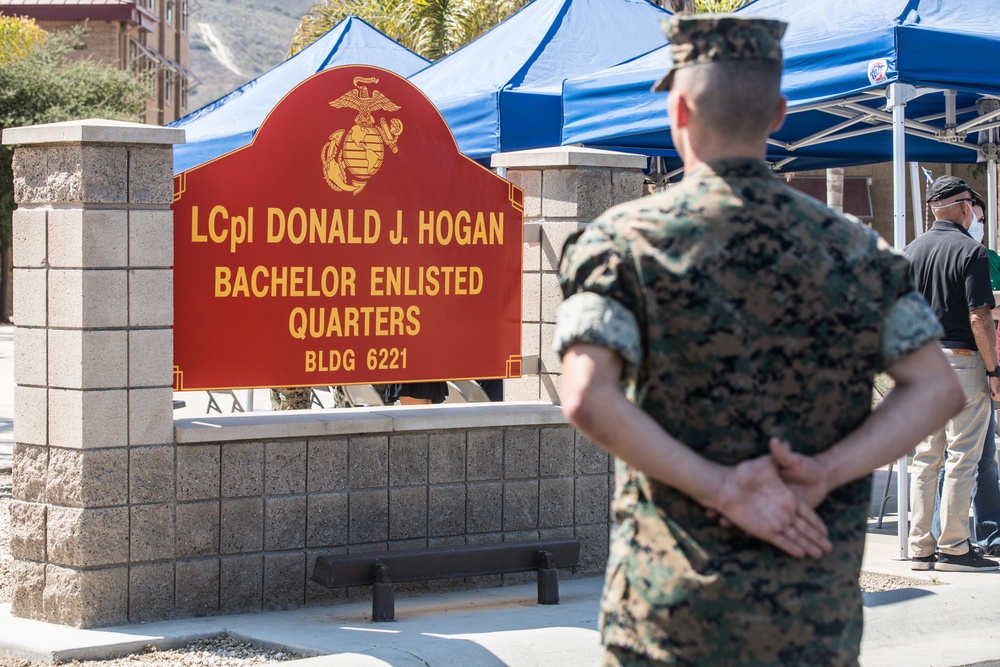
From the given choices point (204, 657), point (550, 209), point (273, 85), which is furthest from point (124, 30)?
point (204, 657)

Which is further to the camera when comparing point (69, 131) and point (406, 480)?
point (406, 480)

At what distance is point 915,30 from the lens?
625 centimetres

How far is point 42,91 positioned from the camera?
3412cm

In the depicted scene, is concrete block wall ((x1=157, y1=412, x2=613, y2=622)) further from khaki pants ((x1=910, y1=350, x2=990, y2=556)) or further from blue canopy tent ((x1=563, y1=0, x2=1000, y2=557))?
blue canopy tent ((x1=563, y1=0, x2=1000, y2=557))

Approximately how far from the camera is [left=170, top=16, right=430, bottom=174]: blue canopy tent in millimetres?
10180

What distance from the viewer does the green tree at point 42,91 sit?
3359cm

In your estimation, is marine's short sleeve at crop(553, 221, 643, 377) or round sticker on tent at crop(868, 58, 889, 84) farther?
round sticker on tent at crop(868, 58, 889, 84)

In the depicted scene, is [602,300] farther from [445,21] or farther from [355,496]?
[445,21]

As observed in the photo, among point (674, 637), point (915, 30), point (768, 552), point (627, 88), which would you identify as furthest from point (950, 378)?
point (627, 88)

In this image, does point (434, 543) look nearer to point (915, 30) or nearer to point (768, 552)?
point (915, 30)

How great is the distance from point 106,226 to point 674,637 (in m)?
3.63

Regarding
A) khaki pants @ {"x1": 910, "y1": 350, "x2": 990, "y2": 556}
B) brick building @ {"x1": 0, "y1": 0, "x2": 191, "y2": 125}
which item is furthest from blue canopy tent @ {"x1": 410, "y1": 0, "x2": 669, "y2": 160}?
brick building @ {"x1": 0, "y1": 0, "x2": 191, "y2": 125}

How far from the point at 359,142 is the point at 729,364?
155 inches

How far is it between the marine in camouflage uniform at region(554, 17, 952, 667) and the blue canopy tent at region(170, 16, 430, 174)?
8002 millimetres
